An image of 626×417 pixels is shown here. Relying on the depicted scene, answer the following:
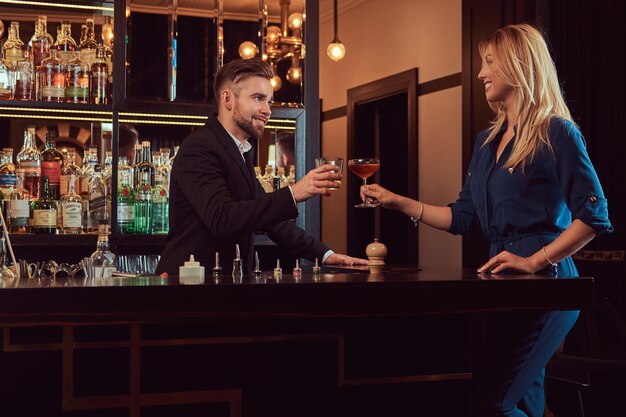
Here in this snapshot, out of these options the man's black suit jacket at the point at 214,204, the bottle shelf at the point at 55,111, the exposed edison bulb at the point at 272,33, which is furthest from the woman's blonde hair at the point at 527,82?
the bottle shelf at the point at 55,111

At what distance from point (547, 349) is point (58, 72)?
93.3 inches

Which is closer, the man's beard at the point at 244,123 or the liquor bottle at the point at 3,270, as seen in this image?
the liquor bottle at the point at 3,270

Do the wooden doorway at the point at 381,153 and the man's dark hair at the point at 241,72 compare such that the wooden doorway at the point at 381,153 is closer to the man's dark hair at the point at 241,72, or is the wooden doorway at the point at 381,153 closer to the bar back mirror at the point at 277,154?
the bar back mirror at the point at 277,154

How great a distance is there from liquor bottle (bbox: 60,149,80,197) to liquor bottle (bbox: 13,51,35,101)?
29 cm

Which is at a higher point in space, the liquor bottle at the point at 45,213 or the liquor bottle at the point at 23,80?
the liquor bottle at the point at 23,80

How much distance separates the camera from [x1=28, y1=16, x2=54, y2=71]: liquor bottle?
3691mm

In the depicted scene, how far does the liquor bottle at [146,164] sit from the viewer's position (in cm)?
372

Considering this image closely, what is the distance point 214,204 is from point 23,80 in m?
1.50

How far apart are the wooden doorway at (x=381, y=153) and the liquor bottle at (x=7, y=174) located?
5.07m

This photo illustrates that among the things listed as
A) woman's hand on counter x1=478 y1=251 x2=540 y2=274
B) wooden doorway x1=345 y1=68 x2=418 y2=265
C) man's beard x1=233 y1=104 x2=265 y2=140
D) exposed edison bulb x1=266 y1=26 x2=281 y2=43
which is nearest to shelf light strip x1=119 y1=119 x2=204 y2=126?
exposed edison bulb x1=266 y1=26 x2=281 y2=43

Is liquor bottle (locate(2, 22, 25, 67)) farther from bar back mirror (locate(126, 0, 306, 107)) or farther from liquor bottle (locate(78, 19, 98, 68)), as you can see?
bar back mirror (locate(126, 0, 306, 107))

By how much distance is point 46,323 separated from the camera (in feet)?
6.23

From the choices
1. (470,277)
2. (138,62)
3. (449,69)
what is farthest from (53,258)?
(449,69)

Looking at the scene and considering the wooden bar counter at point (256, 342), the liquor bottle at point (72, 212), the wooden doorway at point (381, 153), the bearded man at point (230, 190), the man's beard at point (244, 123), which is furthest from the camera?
the wooden doorway at point (381, 153)
